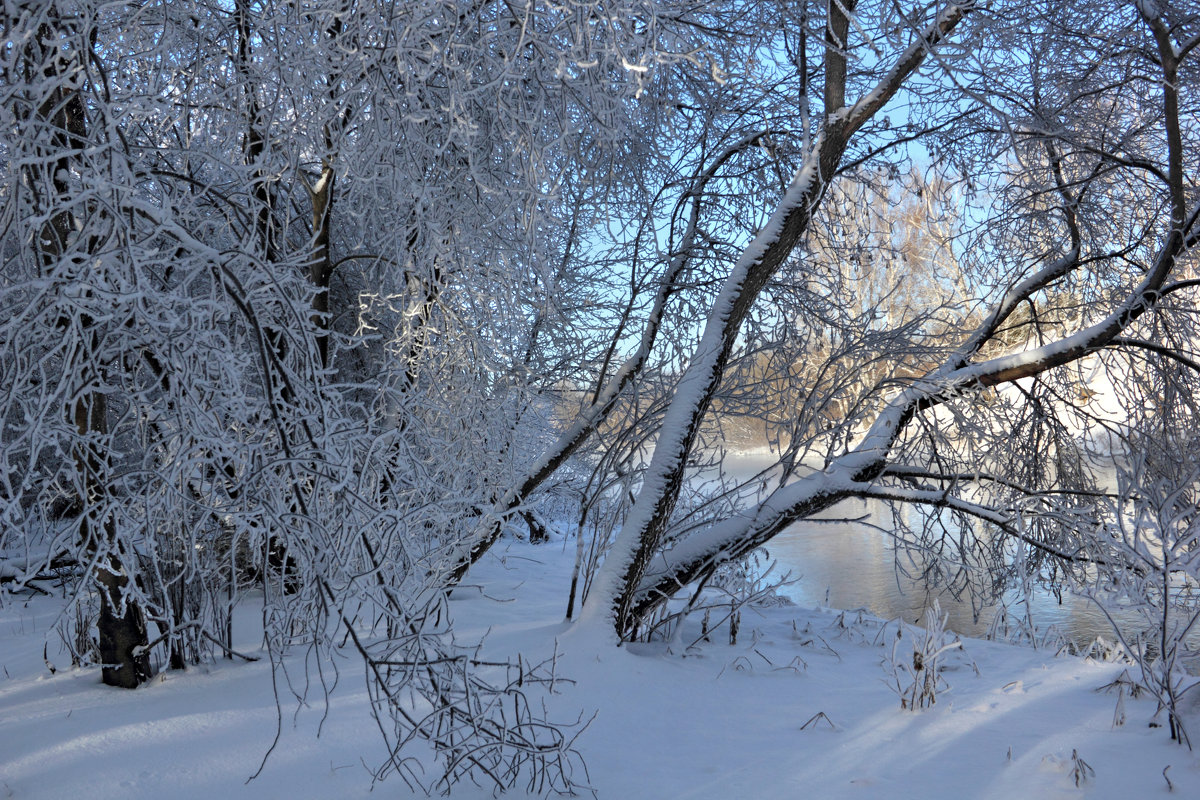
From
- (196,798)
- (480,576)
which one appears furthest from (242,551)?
(196,798)

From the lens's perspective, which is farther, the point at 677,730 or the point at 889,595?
the point at 889,595

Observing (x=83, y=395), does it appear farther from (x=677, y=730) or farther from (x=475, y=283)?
(x=677, y=730)

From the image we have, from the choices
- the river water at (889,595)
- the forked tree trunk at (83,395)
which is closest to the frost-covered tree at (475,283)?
the forked tree trunk at (83,395)

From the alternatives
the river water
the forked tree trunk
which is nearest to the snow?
the forked tree trunk

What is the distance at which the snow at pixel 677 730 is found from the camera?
10.3 feet

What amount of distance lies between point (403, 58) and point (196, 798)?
8.53ft

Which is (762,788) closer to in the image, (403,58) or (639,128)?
(403,58)

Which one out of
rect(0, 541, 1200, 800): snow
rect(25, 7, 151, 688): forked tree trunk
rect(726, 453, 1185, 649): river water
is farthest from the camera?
rect(726, 453, 1185, 649): river water

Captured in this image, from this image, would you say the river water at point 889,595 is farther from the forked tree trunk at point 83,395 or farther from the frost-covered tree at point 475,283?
the forked tree trunk at point 83,395

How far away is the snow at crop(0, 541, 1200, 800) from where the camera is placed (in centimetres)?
315

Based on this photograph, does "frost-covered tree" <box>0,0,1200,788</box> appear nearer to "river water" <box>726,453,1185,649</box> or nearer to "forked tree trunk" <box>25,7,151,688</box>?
"forked tree trunk" <box>25,7,151,688</box>

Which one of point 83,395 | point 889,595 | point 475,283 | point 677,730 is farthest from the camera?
point 889,595

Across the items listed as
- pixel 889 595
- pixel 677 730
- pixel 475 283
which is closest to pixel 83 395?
pixel 475 283

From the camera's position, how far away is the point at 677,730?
3812 mm
